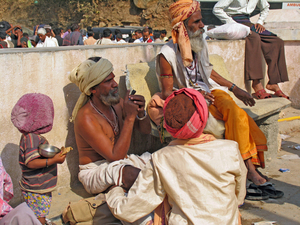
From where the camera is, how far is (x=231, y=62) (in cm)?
539

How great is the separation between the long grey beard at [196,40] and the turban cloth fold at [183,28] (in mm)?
93

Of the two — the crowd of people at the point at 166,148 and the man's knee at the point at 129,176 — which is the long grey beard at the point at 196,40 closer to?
the crowd of people at the point at 166,148

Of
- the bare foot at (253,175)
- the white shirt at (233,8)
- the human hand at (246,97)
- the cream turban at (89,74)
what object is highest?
the white shirt at (233,8)

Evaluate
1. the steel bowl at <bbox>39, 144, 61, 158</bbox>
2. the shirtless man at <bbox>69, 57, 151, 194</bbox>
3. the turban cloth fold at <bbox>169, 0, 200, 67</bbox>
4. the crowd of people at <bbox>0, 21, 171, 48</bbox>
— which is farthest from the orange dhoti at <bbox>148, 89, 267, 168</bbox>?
the crowd of people at <bbox>0, 21, 171, 48</bbox>

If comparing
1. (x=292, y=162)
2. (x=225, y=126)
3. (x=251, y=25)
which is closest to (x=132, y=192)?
(x=225, y=126)

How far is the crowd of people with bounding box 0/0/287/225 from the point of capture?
1913 millimetres

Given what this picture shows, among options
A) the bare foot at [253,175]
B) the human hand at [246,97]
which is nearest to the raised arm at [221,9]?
the human hand at [246,97]

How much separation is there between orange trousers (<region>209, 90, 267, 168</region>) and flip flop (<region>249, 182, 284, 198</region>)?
0.83ft

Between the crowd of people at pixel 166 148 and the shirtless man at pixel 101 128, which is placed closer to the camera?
the crowd of people at pixel 166 148

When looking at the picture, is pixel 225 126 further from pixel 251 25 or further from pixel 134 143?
pixel 251 25

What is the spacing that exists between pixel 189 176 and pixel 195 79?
1966mm

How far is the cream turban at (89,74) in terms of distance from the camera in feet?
9.44

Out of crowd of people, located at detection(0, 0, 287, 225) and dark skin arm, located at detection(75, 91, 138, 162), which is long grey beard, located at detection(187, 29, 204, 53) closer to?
crowd of people, located at detection(0, 0, 287, 225)

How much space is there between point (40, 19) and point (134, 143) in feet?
91.8
